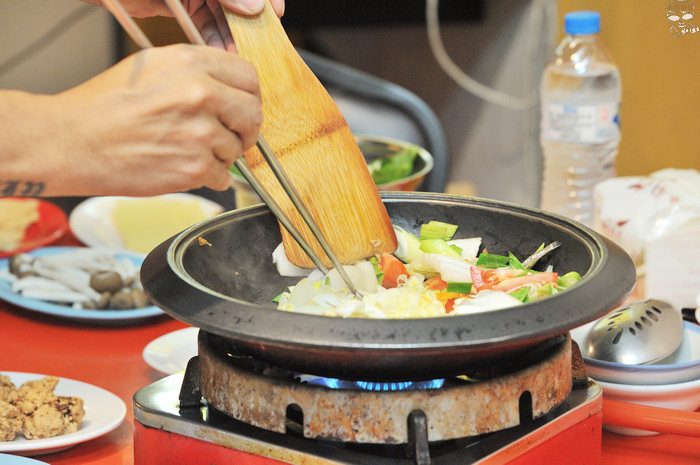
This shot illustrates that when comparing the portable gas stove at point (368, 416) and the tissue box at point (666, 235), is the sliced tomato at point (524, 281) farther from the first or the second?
the tissue box at point (666, 235)

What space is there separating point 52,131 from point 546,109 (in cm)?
152

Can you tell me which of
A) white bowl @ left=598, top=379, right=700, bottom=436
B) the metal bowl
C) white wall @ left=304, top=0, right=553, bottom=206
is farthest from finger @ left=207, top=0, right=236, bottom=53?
white wall @ left=304, top=0, right=553, bottom=206

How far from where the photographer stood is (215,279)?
3.59 feet

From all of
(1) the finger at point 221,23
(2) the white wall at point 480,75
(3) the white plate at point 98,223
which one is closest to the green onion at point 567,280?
(1) the finger at point 221,23

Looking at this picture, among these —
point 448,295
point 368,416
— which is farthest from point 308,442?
point 448,295

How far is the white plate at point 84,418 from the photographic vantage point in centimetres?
102

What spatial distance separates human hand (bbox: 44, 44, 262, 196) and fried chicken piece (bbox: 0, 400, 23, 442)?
17.3 inches

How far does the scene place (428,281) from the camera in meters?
1.14

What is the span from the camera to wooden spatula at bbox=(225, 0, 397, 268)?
3.70 feet

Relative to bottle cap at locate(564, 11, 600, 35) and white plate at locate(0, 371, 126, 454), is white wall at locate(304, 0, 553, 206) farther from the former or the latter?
white plate at locate(0, 371, 126, 454)

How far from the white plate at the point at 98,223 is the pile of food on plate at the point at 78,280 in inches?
9.3

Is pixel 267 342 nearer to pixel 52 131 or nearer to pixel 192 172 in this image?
pixel 192 172

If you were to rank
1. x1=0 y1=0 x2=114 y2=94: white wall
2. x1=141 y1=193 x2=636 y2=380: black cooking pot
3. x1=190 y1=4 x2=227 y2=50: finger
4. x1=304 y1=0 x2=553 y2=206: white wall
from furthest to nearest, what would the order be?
x1=304 y1=0 x2=553 y2=206: white wall → x1=0 y1=0 x2=114 y2=94: white wall → x1=190 y1=4 x2=227 y2=50: finger → x1=141 y1=193 x2=636 y2=380: black cooking pot

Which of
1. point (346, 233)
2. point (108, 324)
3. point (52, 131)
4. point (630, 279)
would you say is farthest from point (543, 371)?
point (108, 324)
